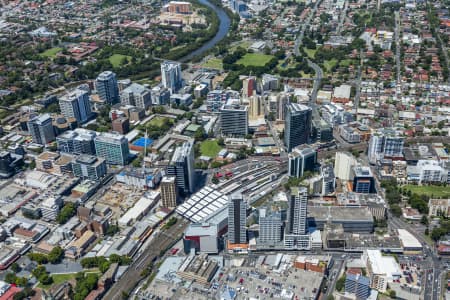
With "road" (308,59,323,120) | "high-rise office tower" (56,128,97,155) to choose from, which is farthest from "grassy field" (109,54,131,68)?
"road" (308,59,323,120)

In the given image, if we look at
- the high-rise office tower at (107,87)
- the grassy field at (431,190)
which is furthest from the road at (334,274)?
the high-rise office tower at (107,87)

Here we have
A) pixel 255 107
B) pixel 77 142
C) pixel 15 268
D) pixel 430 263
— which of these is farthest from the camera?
pixel 255 107

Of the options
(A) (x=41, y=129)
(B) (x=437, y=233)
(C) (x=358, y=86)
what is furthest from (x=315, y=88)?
(A) (x=41, y=129)

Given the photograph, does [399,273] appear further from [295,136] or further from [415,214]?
[295,136]

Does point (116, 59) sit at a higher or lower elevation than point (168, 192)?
higher

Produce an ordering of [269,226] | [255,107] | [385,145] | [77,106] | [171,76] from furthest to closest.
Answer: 1. [171,76]
2. [77,106]
3. [255,107]
4. [385,145]
5. [269,226]

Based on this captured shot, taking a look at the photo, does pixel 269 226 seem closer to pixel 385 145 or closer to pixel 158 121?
pixel 385 145

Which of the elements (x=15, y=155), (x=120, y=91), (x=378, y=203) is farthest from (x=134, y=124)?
(x=378, y=203)

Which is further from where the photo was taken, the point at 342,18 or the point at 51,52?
the point at 342,18
